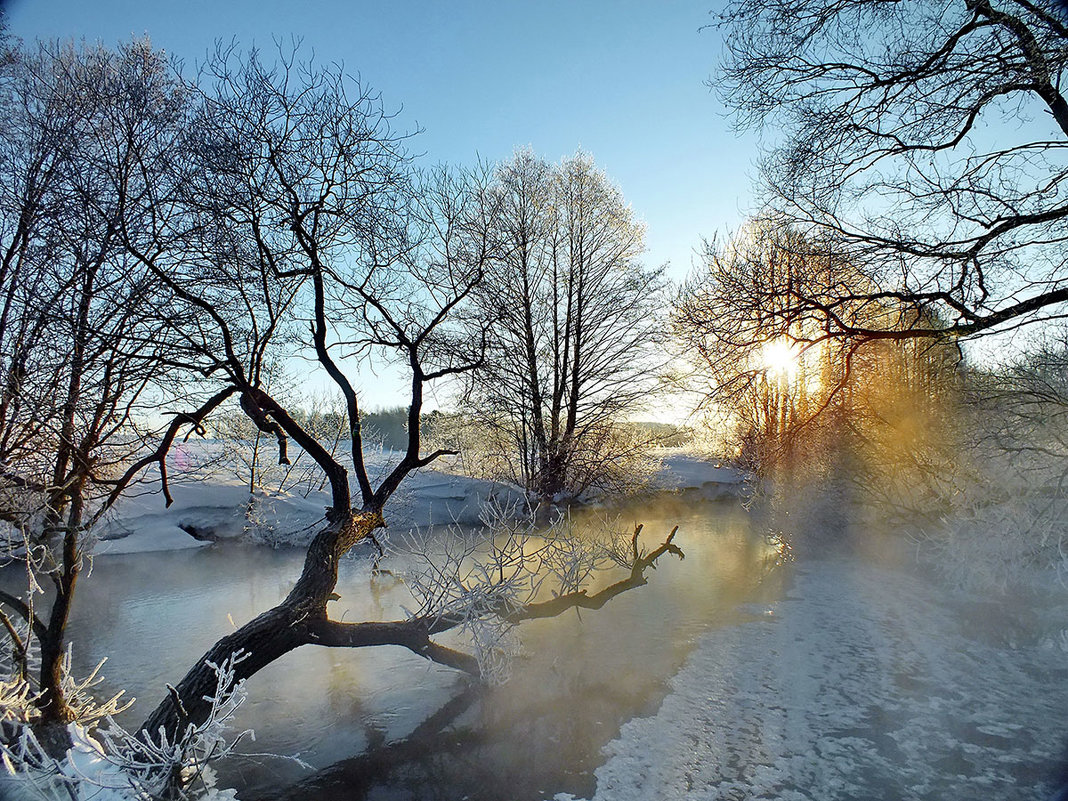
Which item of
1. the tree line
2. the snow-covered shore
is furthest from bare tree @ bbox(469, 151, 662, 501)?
the tree line

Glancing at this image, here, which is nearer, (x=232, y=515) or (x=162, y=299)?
(x=162, y=299)

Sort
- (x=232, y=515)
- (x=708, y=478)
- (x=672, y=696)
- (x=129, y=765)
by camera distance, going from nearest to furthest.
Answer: (x=129, y=765), (x=672, y=696), (x=232, y=515), (x=708, y=478)

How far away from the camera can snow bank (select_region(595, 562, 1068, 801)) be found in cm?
473

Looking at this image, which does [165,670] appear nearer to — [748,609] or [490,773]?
[490,773]

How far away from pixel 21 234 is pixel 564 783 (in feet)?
20.2

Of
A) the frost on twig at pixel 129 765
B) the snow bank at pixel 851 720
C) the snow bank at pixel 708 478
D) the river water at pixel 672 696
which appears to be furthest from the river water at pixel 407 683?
the snow bank at pixel 708 478

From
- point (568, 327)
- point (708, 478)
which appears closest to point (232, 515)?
point (568, 327)

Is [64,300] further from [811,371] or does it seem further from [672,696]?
[811,371]

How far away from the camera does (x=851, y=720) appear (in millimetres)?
5750

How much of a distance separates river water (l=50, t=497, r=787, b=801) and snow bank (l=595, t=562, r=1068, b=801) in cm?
47

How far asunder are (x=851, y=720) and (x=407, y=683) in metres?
4.72

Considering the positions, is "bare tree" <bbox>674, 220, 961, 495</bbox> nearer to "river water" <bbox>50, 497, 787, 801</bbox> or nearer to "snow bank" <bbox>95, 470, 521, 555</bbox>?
"river water" <bbox>50, 497, 787, 801</bbox>

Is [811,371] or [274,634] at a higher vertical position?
[811,371]

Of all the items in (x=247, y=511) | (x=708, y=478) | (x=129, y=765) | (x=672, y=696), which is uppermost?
(x=708, y=478)
